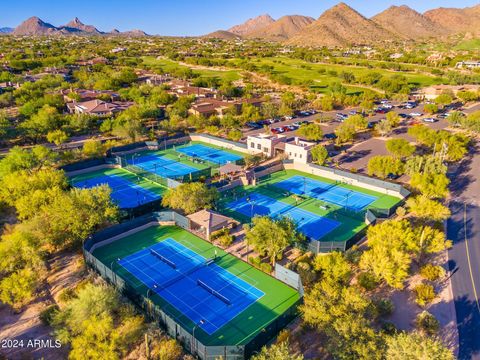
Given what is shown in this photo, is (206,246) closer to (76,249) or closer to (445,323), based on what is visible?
(76,249)

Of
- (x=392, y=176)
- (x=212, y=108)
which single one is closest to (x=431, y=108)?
(x=392, y=176)

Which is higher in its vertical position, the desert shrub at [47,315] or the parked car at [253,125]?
the parked car at [253,125]

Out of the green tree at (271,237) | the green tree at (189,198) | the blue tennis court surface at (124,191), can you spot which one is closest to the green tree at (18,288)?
the green tree at (189,198)

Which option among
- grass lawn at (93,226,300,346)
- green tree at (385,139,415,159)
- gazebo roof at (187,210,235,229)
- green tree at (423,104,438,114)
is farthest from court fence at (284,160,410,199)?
green tree at (423,104,438,114)

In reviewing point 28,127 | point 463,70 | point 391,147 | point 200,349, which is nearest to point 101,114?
point 28,127

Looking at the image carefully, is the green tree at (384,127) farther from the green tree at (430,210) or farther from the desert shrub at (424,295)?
the desert shrub at (424,295)

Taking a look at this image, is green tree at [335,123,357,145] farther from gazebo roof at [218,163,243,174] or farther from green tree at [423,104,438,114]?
green tree at [423,104,438,114]

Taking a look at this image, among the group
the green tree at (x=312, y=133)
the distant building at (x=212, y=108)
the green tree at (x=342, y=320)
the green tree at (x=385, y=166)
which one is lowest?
the green tree at (x=342, y=320)
